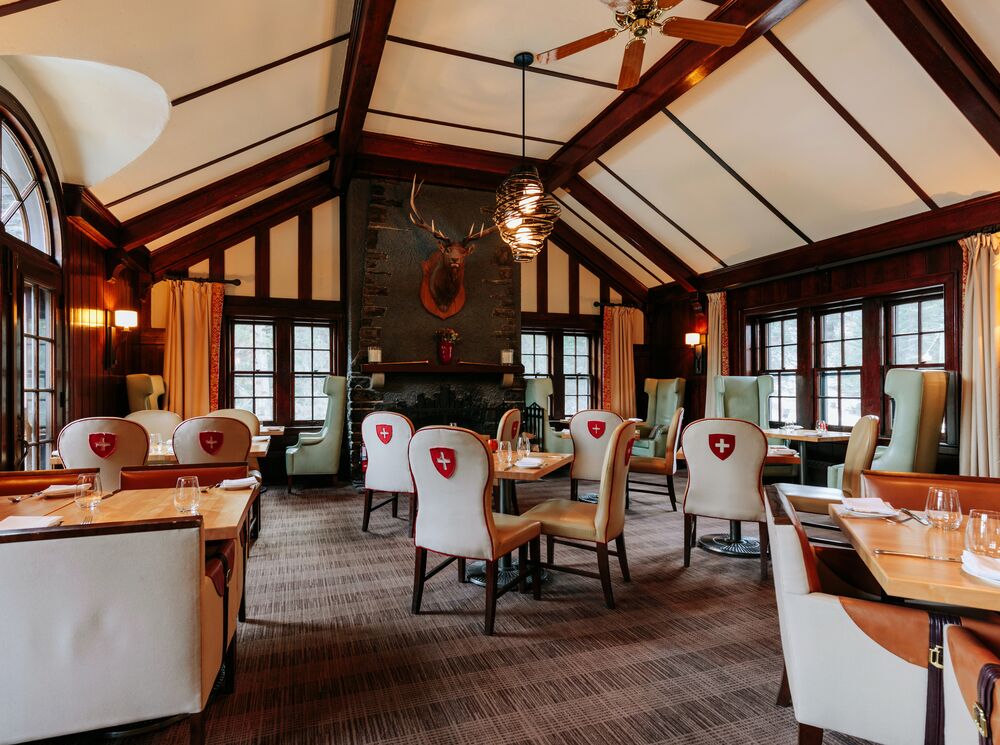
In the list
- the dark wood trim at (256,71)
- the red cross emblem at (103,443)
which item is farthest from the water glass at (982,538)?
the dark wood trim at (256,71)

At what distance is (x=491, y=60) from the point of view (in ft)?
15.8

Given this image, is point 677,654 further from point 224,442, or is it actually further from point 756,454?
point 224,442

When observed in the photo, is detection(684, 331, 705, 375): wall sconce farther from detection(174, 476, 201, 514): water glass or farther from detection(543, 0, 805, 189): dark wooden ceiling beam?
detection(174, 476, 201, 514): water glass

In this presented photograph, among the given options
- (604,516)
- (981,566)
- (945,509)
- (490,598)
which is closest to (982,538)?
(981,566)

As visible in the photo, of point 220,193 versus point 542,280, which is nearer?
point 220,193

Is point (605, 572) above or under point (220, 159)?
under

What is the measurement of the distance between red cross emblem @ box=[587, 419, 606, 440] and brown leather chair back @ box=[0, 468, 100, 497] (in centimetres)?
329

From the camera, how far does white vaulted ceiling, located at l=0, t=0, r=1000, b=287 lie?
352 centimetres

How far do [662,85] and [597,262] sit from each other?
4192mm

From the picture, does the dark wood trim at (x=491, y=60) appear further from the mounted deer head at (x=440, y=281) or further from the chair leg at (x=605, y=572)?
the chair leg at (x=605, y=572)

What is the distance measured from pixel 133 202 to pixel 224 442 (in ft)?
8.74

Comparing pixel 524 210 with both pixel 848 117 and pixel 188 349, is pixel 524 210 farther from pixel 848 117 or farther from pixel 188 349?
pixel 188 349

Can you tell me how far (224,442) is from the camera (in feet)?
13.0

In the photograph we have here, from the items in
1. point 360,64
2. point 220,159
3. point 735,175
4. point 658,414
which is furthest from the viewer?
point 658,414
